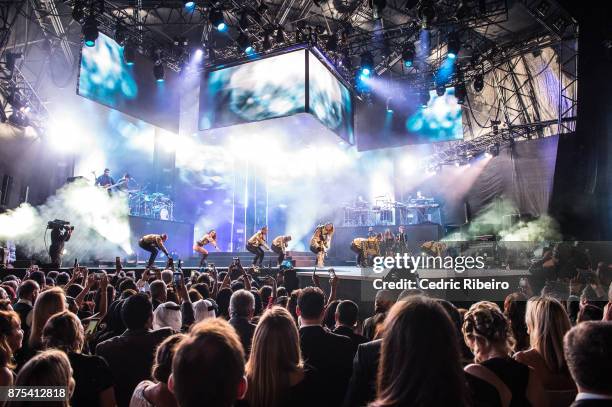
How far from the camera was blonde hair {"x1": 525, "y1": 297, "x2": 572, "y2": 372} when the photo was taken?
230 cm

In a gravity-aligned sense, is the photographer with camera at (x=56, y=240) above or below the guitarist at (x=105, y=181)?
below

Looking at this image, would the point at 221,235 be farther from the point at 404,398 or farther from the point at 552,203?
the point at 404,398

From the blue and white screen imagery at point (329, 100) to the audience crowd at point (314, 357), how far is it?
905 cm

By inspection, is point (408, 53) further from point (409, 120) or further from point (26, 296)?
point (26, 296)

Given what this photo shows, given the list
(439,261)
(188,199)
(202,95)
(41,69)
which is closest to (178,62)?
(202,95)

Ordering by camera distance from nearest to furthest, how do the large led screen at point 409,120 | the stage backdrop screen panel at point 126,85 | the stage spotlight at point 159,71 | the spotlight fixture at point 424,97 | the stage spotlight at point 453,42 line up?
the stage backdrop screen panel at point 126,85 < the stage spotlight at point 453,42 < the stage spotlight at point 159,71 < the spotlight fixture at point 424,97 < the large led screen at point 409,120

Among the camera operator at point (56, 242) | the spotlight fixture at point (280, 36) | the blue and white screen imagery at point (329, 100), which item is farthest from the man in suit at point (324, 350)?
the spotlight fixture at point (280, 36)

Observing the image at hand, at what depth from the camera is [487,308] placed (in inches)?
82.0

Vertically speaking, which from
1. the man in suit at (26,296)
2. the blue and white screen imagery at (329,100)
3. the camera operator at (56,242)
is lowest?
the man in suit at (26,296)

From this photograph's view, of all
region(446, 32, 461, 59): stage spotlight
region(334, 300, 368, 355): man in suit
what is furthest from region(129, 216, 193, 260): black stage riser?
region(334, 300, 368, 355): man in suit

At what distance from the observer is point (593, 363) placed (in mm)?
1325

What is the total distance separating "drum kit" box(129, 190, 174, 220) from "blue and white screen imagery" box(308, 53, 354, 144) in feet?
25.0

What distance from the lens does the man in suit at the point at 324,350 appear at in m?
2.39

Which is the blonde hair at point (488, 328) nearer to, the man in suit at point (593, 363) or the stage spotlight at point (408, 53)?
the man in suit at point (593, 363)
